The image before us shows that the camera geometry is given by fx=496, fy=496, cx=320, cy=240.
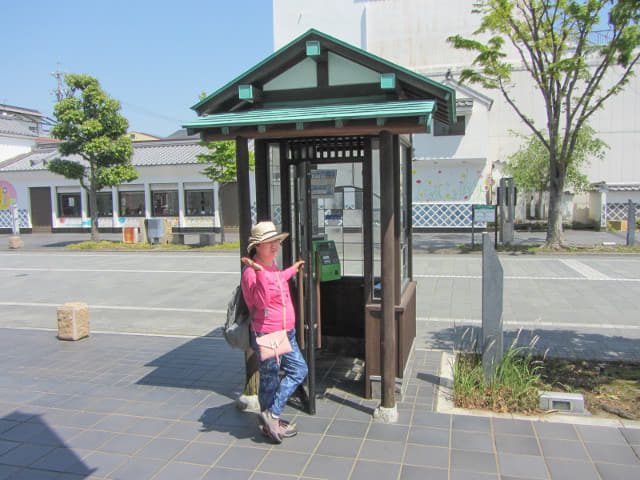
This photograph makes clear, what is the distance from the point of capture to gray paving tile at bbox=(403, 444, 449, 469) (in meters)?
3.69

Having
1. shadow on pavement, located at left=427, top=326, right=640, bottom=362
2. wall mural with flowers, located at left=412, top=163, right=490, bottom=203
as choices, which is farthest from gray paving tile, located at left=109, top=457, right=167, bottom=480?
wall mural with flowers, located at left=412, top=163, right=490, bottom=203

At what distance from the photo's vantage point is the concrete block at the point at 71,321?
711cm

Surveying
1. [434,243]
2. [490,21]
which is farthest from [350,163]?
[434,243]

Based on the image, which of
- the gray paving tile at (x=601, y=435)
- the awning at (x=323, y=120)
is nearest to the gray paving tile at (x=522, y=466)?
the gray paving tile at (x=601, y=435)

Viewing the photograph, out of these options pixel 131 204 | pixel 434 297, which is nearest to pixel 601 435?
pixel 434 297

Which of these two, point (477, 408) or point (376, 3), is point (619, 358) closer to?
point (477, 408)

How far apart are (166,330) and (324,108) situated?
16.1 ft

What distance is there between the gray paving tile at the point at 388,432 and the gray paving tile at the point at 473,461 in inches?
17.7

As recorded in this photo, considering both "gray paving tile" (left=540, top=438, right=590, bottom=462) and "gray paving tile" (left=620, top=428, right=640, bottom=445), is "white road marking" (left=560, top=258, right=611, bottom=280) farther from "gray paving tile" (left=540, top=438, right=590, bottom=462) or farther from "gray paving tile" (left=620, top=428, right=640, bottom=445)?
"gray paving tile" (left=540, top=438, right=590, bottom=462)

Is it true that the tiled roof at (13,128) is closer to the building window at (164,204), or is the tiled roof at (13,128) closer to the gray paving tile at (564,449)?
the building window at (164,204)

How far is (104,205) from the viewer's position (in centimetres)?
2930

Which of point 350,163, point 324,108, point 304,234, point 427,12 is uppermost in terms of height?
point 427,12

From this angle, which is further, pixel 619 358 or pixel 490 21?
pixel 490 21

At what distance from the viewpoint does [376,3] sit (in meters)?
31.7
